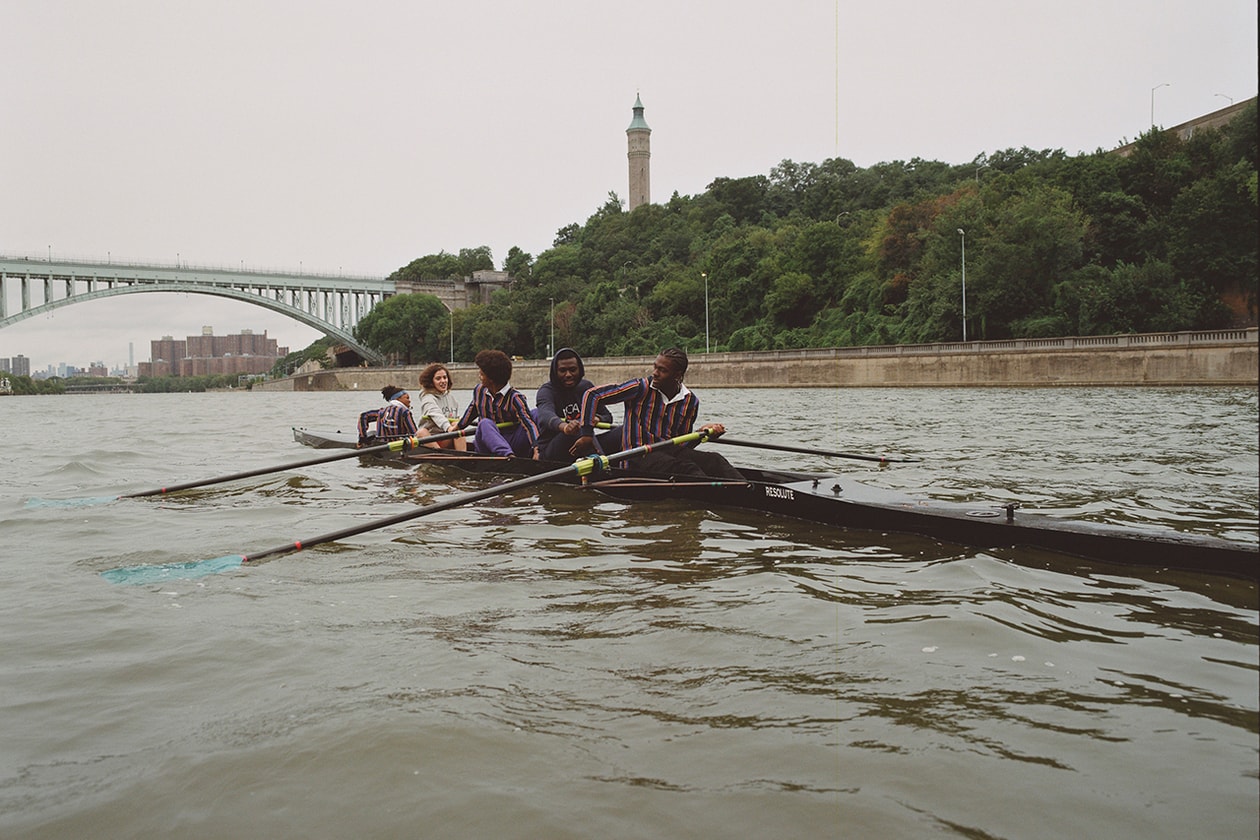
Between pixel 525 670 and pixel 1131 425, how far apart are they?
15832mm

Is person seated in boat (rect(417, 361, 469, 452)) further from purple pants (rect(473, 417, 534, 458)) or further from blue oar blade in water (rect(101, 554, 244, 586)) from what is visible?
blue oar blade in water (rect(101, 554, 244, 586))

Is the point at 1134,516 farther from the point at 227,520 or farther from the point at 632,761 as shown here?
the point at 227,520

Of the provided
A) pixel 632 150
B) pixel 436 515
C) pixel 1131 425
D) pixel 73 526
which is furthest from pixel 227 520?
pixel 632 150

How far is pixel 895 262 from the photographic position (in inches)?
2306

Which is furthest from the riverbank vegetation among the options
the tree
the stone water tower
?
the stone water tower

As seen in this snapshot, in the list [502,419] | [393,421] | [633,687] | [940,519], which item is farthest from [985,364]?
[633,687]

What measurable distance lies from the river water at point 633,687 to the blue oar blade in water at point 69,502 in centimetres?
237

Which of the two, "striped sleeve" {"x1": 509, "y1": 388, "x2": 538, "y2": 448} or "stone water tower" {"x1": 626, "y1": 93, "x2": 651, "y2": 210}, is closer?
"striped sleeve" {"x1": 509, "y1": 388, "x2": 538, "y2": 448}

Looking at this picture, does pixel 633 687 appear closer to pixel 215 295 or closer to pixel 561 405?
pixel 561 405

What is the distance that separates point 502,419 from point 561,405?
1.30 meters

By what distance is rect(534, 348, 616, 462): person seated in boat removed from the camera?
32.0ft

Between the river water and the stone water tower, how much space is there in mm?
137913

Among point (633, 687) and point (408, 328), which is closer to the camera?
point (633, 687)

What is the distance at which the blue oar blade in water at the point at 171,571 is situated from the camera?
20.6ft
